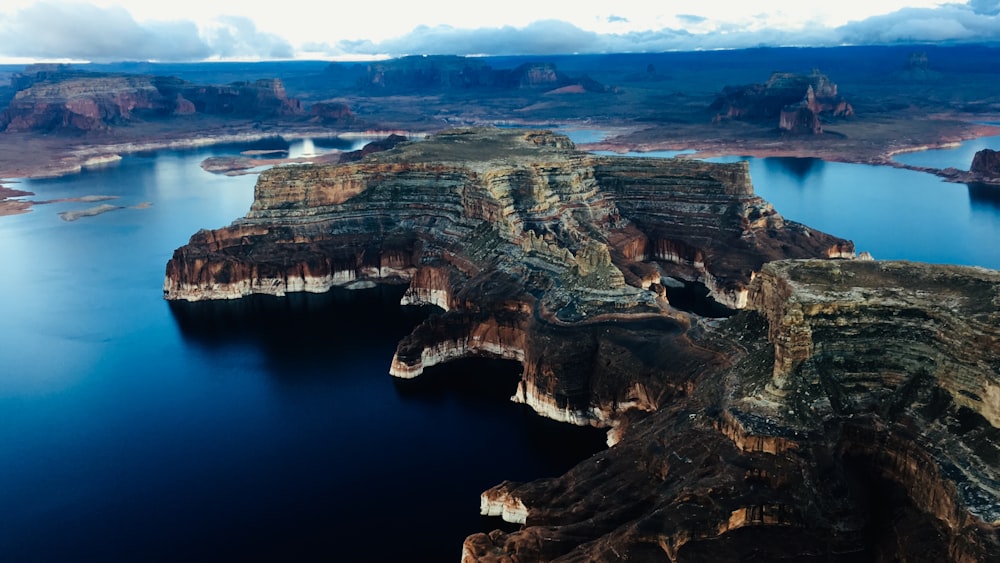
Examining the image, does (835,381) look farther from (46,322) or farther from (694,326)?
(46,322)

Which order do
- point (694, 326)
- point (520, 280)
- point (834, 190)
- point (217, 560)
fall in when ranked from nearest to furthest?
point (217, 560)
point (694, 326)
point (520, 280)
point (834, 190)

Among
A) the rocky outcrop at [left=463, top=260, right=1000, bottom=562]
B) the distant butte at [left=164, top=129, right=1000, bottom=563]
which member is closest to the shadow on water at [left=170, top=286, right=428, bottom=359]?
the distant butte at [left=164, top=129, right=1000, bottom=563]

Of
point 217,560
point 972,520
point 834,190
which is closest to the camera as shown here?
point 972,520

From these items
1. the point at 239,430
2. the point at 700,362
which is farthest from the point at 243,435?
the point at 700,362

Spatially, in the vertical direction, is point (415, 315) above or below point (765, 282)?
below

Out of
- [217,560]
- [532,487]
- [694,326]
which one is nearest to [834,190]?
[694,326]

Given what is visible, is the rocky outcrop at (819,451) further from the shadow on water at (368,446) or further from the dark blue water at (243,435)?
the dark blue water at (243,435)
